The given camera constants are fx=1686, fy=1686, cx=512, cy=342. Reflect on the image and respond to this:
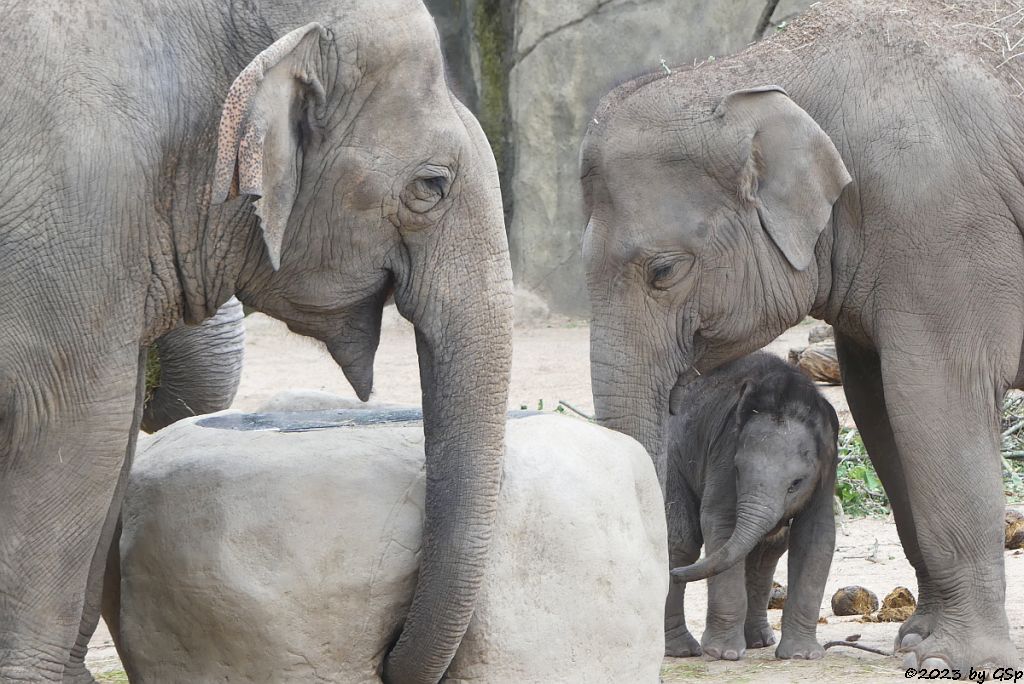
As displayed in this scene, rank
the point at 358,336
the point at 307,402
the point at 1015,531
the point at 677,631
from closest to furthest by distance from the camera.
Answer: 1. the point at 358,336
2. the point at 307,402
3. the point at 677,631
4. the point at 1015,531

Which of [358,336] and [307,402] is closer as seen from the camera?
[358,336]

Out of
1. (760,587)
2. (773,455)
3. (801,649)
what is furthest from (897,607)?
(773,455)

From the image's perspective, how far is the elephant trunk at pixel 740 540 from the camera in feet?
17.0

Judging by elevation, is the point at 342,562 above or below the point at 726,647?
above

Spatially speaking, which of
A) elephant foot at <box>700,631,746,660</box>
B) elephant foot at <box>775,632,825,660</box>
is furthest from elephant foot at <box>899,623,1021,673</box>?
elephant foot at <box>700,631,746,660</box>

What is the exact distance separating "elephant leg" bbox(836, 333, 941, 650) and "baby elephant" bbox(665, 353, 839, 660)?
0.59ft

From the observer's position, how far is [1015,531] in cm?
679

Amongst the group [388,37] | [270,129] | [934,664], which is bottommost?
[934,664]

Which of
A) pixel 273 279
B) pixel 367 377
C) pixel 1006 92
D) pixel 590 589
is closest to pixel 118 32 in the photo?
pixel 273 279

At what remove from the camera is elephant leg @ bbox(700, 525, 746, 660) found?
17.5 feet

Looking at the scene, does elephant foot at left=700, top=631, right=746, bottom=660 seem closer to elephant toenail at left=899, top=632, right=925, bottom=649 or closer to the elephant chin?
elephant toenail at left=899, top=632, right=925, bottom=649

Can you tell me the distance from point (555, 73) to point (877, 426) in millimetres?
9417

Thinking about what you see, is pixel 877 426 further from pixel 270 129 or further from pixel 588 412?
pixel 588 412

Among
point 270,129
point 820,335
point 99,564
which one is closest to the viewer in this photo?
point 270,129
